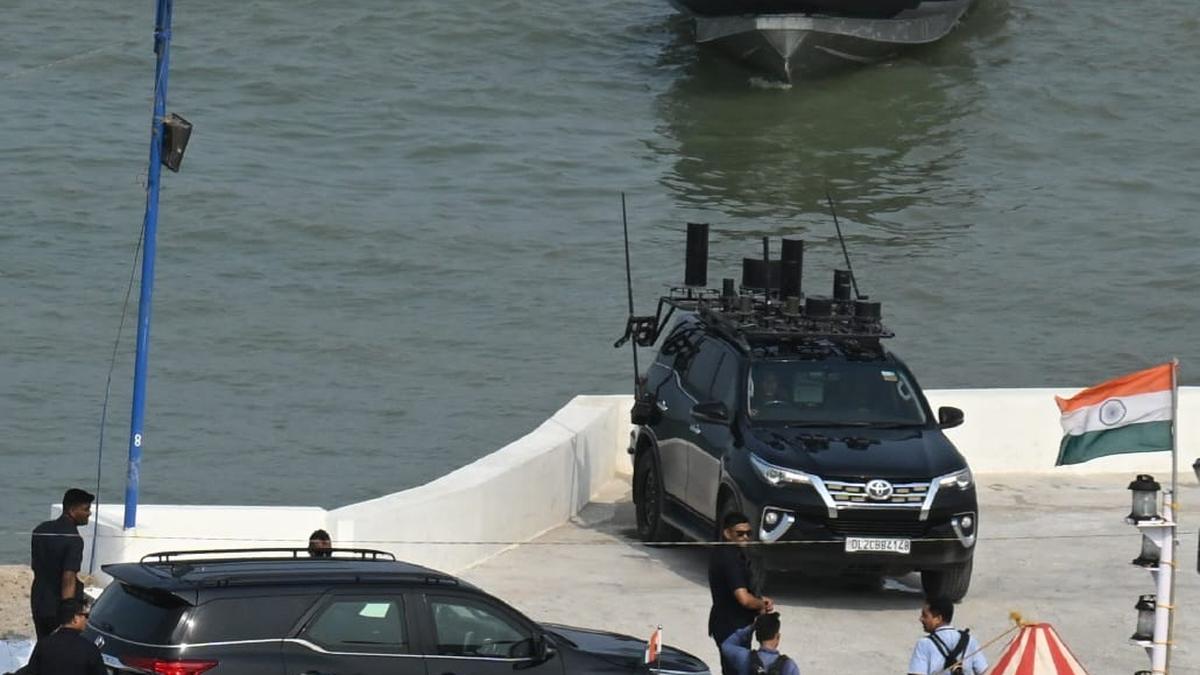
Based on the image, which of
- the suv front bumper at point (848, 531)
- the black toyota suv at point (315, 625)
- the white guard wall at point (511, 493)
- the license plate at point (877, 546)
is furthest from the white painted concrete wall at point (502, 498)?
the black toyota suv at point (315, 625)

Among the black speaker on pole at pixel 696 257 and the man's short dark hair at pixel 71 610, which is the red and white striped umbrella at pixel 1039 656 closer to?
the man's short dark hair at pixel 71 610

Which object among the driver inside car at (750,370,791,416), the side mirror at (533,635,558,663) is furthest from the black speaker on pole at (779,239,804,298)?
the side mirror at (533,635,558,663)

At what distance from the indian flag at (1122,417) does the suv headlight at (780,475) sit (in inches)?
109

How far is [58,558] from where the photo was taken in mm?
11125

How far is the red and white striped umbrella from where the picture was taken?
34.4 ft

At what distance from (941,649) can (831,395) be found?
5.06 metres

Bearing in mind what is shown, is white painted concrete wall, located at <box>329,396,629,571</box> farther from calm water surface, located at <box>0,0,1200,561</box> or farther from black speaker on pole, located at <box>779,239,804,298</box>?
calm water surface, located at <box>0,0,1200,561</box>

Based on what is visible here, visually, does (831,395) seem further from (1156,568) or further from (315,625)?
(315,625)

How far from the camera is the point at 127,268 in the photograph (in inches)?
1391

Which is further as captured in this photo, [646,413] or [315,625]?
[646,413]

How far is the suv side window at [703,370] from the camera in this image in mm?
15828

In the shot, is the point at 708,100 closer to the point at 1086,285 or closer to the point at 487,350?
the point at 1086,285

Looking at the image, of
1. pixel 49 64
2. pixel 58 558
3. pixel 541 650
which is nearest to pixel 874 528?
pixel 541 650

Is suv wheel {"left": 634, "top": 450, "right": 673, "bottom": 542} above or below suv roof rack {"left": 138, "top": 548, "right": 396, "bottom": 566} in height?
below
